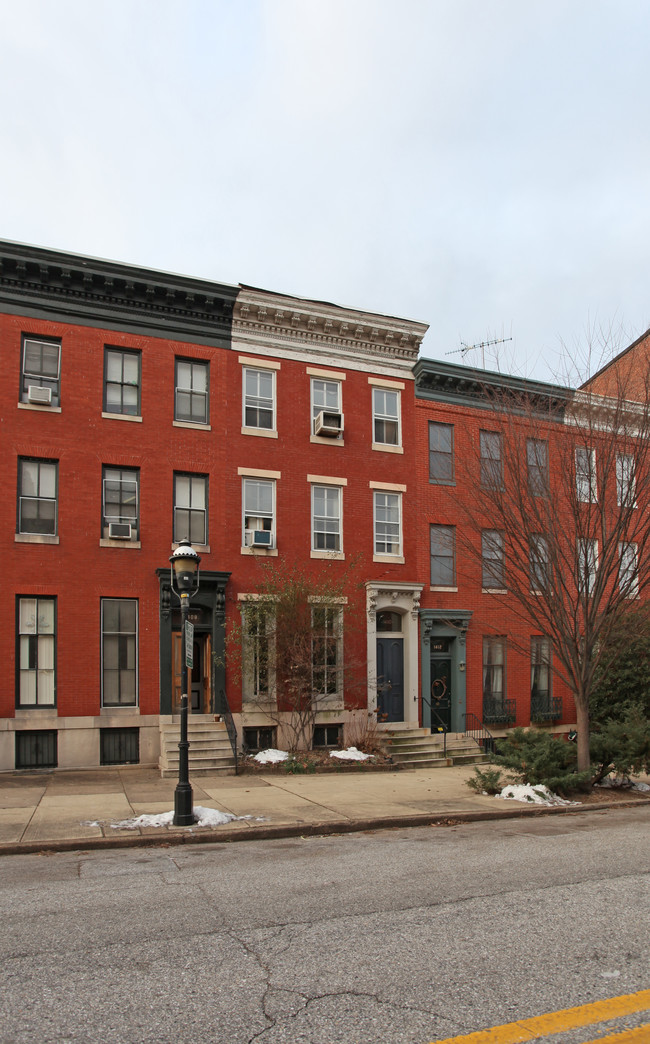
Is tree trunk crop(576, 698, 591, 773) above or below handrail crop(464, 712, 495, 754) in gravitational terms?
above

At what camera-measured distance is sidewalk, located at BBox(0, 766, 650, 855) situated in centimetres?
1107

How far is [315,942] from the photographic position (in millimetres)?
6008

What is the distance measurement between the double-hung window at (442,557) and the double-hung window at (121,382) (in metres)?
9.30

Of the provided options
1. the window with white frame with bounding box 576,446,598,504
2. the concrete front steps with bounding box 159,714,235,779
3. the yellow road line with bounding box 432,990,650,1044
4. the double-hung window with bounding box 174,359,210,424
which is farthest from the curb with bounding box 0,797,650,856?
the double-hung window with bounding box 174,359,210,424

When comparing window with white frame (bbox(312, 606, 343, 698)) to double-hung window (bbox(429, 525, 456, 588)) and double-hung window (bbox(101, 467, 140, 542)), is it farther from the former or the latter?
double-hung window (bbox(101, 467, 140, 542))

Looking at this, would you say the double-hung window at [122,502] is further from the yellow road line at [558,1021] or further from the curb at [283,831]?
the yellow road line at [558,1021]

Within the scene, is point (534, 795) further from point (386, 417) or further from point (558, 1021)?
point (386, 417)

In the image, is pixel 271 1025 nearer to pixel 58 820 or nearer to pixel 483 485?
pixel 58 820

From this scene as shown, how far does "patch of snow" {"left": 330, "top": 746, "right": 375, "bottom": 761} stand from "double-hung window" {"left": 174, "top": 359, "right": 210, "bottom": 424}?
9140 millimetres

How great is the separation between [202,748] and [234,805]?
199 inches

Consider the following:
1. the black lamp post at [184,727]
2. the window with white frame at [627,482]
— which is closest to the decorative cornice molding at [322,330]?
the window with white frame at [627,482]

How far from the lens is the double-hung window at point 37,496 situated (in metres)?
19.0

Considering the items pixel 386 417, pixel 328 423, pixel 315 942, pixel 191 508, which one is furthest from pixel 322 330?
pixel 315 942

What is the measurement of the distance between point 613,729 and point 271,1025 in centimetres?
1198
